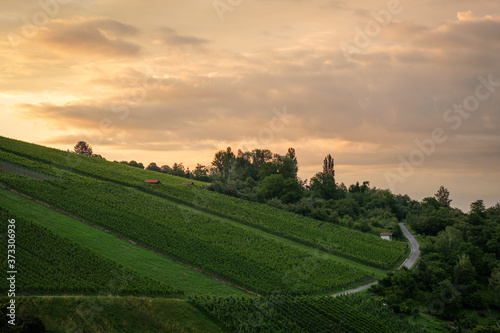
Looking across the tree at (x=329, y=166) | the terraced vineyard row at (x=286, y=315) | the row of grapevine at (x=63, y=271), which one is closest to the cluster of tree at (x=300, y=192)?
the tree at (x=329, y=166)

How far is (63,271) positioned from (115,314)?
9028 mm

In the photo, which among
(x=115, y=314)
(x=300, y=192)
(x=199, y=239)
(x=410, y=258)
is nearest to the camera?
(x=115, y=314)

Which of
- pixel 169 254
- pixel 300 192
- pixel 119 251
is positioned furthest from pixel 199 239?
pixel 300 192

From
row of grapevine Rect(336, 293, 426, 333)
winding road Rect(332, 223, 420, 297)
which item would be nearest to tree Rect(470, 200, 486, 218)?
winding road Rect(332, 223, 420, 297)

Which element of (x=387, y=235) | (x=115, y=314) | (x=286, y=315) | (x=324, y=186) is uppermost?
(x=324, y=186)

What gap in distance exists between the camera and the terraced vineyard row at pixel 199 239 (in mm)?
63062

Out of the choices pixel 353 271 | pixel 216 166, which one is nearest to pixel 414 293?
pixel 353 271

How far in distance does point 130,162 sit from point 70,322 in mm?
140292

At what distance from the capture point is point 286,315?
51531mm

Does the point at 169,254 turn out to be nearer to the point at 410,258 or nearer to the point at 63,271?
the point at 63,271

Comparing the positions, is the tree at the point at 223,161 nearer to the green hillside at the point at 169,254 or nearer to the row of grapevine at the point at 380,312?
the green hillside at the point at 169,254

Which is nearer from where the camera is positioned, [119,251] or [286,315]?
[286,315]

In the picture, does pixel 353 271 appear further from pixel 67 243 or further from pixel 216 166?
pixel 216 166

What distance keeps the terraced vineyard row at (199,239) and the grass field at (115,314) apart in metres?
14.4
